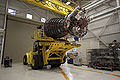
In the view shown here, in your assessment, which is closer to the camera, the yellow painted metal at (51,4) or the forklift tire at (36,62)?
the forklift tire at (36,62)

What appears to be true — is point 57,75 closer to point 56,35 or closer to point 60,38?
point 56,35

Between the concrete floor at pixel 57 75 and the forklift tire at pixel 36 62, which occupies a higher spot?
the forklift tire at pixel 36 62

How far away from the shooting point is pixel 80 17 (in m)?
4.41

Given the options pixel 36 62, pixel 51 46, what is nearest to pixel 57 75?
pixel 51 46

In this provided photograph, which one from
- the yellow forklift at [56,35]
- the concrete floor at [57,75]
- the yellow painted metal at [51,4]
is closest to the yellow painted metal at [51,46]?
the yellow forklift at [56,35]

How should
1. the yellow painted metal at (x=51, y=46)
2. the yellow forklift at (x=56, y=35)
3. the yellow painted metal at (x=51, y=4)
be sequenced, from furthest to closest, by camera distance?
the yellow painted metal at (x=51, y=4)
the yellow painted metal at (x=51, y=46)
the yellow forklift at (x=56, y=35)

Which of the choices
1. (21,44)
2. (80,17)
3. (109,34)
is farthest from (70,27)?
(21,44)

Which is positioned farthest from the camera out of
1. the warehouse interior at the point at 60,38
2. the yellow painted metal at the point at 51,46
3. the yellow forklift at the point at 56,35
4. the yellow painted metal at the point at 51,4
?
the yellow painted metal at the point at 51,4

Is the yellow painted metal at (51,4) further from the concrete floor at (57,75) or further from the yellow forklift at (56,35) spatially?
the concrete floor at (57,75)

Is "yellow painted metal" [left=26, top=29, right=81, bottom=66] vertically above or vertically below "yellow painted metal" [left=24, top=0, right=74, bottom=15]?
below

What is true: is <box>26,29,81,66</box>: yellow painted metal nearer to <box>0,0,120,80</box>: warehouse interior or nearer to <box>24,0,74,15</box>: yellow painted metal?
<box>0,0,120,80</box>: warehouse interior

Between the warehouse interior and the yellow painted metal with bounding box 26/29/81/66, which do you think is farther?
the warehouse interior

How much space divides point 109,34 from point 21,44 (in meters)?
11.5

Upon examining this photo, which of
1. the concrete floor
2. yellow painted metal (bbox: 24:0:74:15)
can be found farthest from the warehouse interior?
the concrete floor
